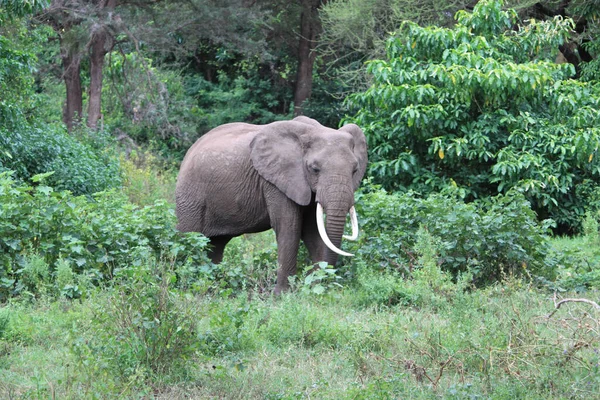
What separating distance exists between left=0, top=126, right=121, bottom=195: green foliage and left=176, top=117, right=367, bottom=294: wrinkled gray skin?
391 centimetres

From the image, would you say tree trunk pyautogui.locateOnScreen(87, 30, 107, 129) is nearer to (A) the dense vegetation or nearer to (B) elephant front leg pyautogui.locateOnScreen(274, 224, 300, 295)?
(A) the dense vegetation

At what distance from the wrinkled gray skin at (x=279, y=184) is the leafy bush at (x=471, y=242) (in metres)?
0.64

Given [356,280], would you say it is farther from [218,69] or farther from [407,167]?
[218,69]

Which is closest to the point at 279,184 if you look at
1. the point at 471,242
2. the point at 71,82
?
the point at 471,242

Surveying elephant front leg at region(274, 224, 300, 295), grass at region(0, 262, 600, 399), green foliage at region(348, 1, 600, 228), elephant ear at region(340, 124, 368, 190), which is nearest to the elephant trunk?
elephant front leg at region(274, 224, 300, 295)

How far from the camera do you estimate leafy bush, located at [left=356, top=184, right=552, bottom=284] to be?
9.24 meters

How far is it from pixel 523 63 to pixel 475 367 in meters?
9.46

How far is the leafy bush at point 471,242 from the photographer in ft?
30.3

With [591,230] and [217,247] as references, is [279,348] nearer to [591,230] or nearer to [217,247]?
[217,247]

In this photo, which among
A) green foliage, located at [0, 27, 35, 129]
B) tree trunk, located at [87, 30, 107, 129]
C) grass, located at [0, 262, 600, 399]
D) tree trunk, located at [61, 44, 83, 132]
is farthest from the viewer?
tree trunk, located at [61, 44, 83, 132]

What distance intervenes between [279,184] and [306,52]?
56.8 ft

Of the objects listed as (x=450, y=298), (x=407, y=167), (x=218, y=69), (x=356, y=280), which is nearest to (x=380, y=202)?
(x=356, y=280)

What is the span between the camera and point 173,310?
5934mm

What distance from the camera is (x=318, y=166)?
9.18 meters
